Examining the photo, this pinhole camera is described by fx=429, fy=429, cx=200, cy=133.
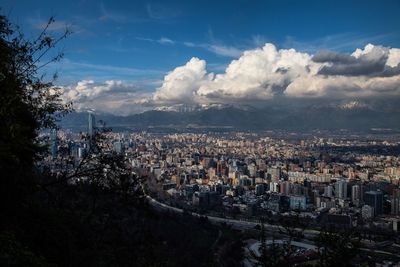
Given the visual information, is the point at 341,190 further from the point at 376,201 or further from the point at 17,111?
the point at 17,111

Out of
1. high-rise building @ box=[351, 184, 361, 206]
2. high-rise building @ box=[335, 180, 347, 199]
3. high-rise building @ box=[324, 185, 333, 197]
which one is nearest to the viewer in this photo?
high-rise building @ box=[351, 184, 361, 206]

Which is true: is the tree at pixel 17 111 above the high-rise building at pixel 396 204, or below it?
above

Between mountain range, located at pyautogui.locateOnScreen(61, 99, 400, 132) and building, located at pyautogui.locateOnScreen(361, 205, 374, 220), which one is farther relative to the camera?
mountain range, located at pyautogui.locateOnScreen(61, 99, 400, 132)

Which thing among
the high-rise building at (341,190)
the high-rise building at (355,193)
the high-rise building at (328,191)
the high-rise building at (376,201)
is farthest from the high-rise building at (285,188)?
the high-rise building at (376,201)

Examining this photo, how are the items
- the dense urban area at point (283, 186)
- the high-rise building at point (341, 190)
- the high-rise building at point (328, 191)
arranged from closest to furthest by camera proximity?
the dense urban area at point (283, 186)
the high-rise building at point (341, 190)
the high-rise building at point (328, 191)

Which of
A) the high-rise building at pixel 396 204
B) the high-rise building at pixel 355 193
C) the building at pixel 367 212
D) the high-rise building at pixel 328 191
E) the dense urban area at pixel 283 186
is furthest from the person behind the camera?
the high-rise building at pixel 328 191

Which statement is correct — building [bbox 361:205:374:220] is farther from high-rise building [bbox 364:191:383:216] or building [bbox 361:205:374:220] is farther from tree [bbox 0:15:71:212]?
tree [bbox 0:15:71:212]

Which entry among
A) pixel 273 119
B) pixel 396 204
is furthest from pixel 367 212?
pixel 273 119

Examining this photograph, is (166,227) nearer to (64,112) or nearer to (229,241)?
(229,241)

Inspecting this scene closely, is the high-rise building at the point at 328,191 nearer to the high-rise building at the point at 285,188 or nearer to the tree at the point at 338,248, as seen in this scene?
the high-rise building at the point at 285,188

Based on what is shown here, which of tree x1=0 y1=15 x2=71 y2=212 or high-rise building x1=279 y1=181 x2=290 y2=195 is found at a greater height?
tree x1=0 y1=15 x2=71 y2=212

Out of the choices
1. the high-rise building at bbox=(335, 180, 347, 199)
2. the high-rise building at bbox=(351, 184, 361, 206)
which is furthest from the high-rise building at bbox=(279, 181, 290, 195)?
the high-rise building at bbox=(351, 184, 361, 206)
